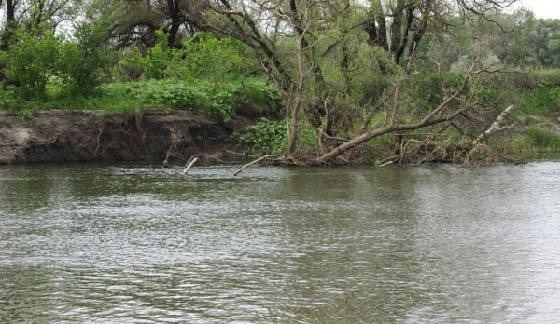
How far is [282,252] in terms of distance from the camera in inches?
434

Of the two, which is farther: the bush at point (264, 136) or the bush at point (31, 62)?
the bush at point (31, 62)

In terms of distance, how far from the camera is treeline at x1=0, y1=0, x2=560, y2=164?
82.0ft

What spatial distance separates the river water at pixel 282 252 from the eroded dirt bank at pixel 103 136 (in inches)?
295

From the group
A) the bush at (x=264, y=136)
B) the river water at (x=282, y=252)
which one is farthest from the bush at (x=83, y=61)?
the river water at (x=282, y=252)

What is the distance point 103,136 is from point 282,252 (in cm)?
1907

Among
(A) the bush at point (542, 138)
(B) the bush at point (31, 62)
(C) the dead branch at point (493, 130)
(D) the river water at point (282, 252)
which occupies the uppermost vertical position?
(B) the bush at point (31, 62)

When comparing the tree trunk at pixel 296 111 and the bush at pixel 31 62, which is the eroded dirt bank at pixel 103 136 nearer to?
the bush at pixel 31 62

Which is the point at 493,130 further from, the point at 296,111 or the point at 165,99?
the point at 165,99

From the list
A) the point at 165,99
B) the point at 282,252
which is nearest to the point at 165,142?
the point at 165,99

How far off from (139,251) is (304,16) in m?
14.5

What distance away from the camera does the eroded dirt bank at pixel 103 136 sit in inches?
1072

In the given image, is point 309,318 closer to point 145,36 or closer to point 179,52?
point 179,52

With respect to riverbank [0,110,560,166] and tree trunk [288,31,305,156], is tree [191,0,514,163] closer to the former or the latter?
tree trunk [288,31,305,156]

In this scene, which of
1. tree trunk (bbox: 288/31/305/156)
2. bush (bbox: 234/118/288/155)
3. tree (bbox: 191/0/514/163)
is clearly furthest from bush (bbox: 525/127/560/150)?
tree trunk (bbox: 288/31/305/156)
